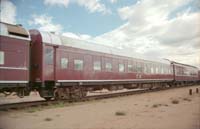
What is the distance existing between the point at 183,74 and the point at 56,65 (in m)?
33.2

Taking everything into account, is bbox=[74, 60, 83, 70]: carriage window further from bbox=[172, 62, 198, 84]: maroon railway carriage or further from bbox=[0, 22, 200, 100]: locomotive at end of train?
bbox=[172, 62, 198, 84]: maroon railway carriage

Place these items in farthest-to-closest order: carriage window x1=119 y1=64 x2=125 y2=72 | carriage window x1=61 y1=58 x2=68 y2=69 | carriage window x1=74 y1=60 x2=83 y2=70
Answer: carriage window x1=119 y1=64 x2=125 y2=72 → carriage window x1=74 y1=60 x2=83 y2=70 → carriage window x1=61 y1=58 x2=68 y2=69

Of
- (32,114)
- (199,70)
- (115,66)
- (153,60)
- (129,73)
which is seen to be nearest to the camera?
(32,114)

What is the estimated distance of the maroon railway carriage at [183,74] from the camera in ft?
139

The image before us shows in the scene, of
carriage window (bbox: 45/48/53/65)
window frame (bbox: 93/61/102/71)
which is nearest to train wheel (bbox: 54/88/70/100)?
carriage window (bbox: 45/48/53/65)

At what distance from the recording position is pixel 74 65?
61.3ft

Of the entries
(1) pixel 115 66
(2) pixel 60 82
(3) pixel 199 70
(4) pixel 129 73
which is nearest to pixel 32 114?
(2) pixel 60 82

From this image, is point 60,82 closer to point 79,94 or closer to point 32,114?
point 79,94

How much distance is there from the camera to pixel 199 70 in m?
62.6

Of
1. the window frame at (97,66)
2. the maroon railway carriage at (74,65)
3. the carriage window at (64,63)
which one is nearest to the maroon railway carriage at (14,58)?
the maroon railway carriage at (74,65)

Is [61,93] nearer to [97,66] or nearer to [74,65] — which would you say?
[74,65]

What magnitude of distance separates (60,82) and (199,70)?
5088 centimetres

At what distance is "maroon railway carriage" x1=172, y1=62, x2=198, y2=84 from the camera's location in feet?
139

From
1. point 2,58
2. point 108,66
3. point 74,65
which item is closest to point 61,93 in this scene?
point 74,65
